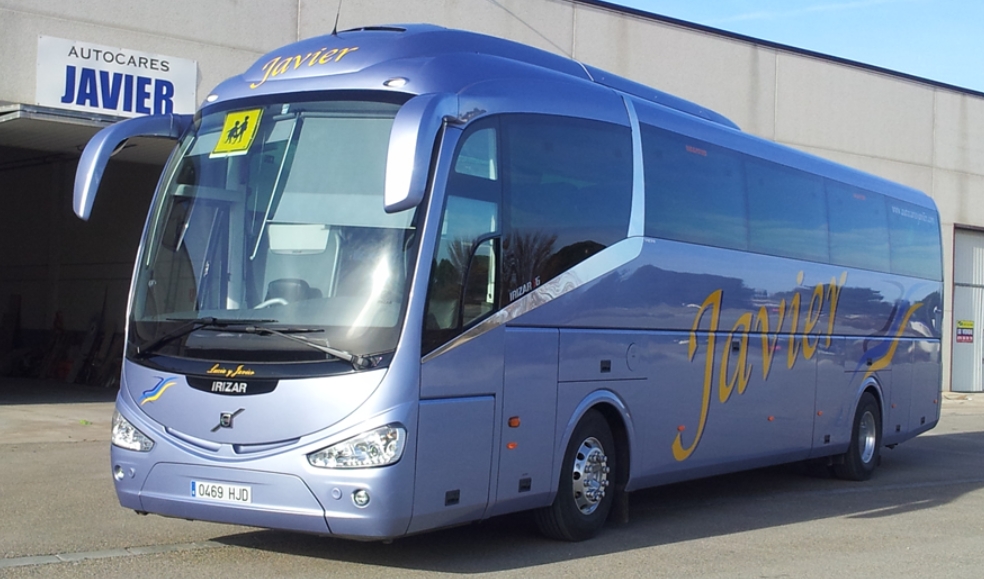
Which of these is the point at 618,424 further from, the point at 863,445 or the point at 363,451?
the point at 863,445

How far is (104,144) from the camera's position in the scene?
A: 768cm

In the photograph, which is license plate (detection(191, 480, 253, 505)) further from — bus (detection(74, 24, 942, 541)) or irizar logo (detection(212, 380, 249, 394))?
irizar logo (detection(212, 380, 249, 394))

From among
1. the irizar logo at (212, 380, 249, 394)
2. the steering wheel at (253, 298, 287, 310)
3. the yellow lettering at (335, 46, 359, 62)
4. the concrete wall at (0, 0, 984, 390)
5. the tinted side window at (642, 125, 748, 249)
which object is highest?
the concrete wall at (0, 0, 984, 390)

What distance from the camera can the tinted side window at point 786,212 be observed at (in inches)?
448

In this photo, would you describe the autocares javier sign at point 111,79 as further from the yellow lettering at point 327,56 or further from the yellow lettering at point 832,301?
the yellow lettering at point 832,301

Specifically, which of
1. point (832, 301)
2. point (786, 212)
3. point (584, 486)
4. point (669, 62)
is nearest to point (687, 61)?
point (669, 62)

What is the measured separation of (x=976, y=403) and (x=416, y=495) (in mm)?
25282

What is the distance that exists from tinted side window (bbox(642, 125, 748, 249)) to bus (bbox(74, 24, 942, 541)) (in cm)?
3

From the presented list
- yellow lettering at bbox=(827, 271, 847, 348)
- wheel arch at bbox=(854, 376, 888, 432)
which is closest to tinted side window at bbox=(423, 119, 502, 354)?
yellow lettering at bbox=(827, 271, 847, 348)

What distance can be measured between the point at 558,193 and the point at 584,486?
2.23 meters

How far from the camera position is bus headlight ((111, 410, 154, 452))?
24.3ft

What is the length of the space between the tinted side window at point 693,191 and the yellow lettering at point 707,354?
55 cm

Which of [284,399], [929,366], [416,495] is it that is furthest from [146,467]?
[929,366]

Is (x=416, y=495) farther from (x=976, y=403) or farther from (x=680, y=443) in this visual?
(x=976, y=403)
